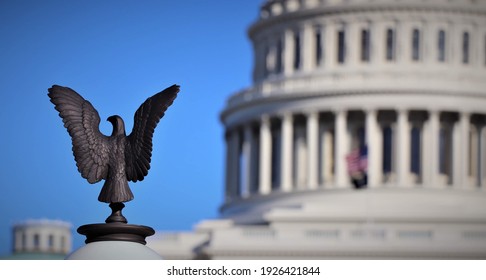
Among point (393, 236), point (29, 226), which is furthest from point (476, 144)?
point (29, 226)

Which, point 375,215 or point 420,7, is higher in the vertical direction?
point 420,7

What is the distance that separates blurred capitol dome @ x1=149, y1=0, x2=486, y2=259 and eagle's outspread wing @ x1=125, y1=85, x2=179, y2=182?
226ft

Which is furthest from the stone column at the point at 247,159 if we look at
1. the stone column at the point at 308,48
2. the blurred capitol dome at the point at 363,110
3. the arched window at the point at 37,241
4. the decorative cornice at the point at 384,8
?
the arched window at the point at 37,241

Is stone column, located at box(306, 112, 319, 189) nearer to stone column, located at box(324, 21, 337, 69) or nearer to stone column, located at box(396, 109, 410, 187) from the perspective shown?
stone column, located at box(324, 21, 337, 69)

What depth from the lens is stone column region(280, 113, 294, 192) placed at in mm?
97250

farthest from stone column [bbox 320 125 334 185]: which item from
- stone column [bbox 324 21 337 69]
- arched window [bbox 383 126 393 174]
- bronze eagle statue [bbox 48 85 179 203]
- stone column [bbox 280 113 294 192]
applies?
bronze eagle statue [bbox 48 85 179 203]

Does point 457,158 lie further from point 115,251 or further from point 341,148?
point 115,251

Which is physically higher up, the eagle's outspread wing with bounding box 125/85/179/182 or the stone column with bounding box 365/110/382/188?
the stone column with bounding box 365/110/382/188

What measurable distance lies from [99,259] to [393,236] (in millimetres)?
58261

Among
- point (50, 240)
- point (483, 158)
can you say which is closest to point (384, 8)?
point (483, 158)

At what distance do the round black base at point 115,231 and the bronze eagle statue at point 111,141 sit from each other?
1.21 ft

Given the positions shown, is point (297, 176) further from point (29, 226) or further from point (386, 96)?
point (29, 226)

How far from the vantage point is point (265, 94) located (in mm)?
100312
